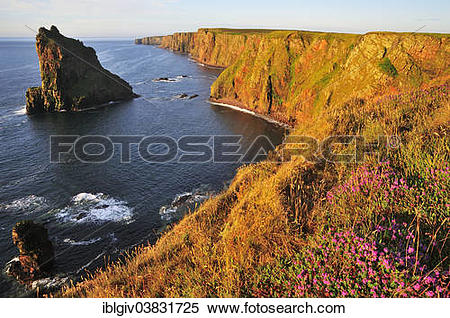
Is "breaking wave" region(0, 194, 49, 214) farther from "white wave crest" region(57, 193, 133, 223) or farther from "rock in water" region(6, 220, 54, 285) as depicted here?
"rock in water" region(6, 220, 54, 285)

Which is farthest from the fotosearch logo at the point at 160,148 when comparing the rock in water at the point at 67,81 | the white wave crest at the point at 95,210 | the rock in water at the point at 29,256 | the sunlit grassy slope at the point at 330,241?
the sunlit grassy slope at the point at 330,241

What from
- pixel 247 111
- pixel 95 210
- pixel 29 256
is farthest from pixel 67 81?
pixel 29 256

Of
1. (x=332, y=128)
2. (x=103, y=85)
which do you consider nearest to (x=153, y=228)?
(x=332, y=128)

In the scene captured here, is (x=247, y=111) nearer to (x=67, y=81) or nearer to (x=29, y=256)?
(x=67, y=81)

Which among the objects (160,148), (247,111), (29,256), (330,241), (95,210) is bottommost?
(29,256)

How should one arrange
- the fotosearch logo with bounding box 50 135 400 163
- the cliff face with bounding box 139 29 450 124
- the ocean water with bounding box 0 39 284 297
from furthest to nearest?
the cliff face with bounding box 139 29 450 124 < the fotosearch logo with bounding box 50 135 400 163 < the ocean water with bounding box 0 39 284 297

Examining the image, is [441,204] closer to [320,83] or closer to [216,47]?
[320,83]

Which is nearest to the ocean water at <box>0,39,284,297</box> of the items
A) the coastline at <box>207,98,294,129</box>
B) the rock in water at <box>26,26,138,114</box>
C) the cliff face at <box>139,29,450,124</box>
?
the coastline at <box>207,98,294,129</box>
